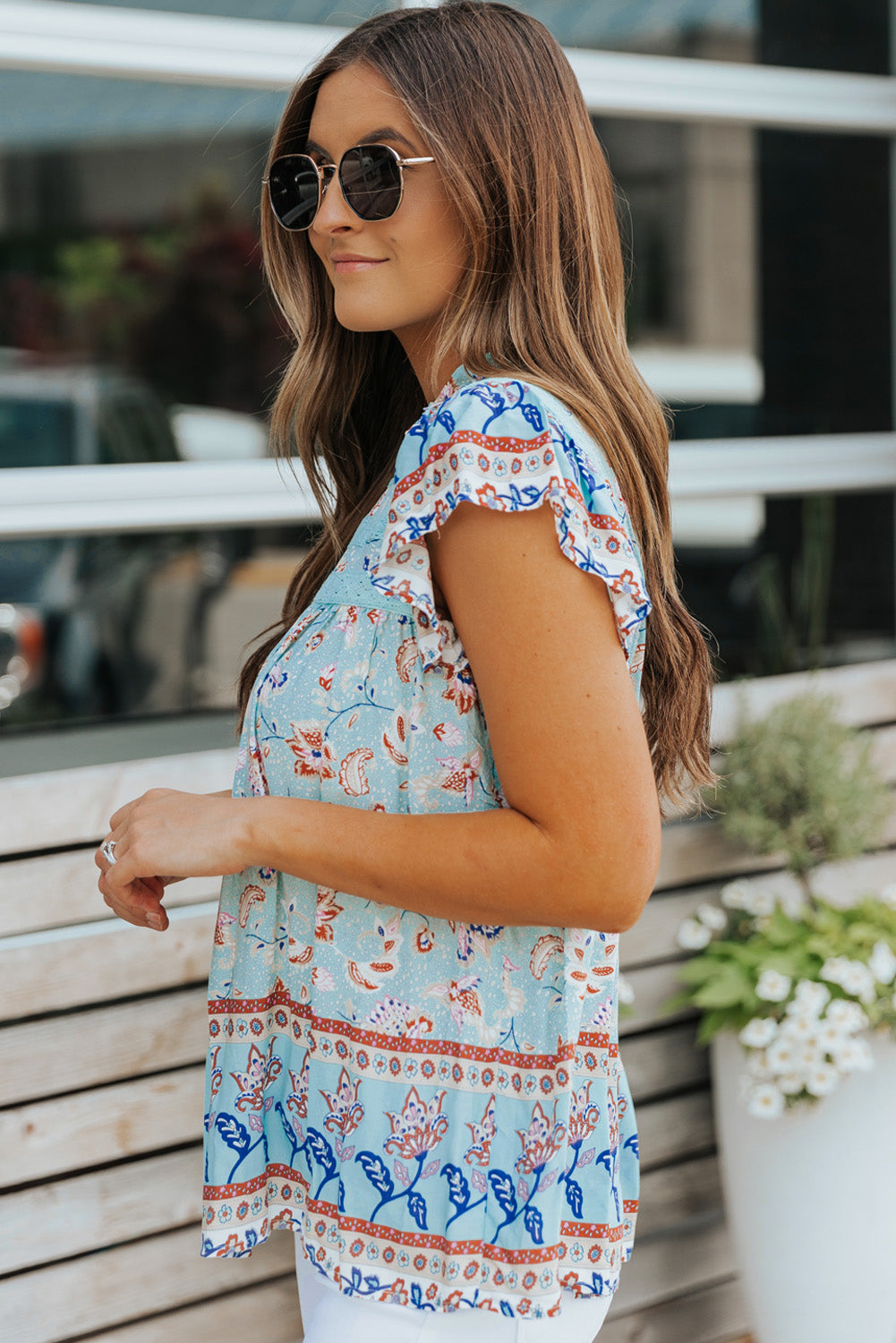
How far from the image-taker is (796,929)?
8.29 ft

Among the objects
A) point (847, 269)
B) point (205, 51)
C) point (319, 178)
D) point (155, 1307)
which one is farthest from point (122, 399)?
point (319, 178)

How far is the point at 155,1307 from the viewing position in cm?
214

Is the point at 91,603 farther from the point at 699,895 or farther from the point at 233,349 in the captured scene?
the point at 233,349

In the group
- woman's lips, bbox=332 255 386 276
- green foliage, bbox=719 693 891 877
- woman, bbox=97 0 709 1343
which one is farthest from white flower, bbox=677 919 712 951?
woman's lips, bbox=332 255 386 276

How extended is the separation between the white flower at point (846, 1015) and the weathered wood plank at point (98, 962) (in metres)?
1.06

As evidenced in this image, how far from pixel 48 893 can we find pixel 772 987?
1248 mm

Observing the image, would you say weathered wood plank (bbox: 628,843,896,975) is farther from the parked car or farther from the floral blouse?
the parked car

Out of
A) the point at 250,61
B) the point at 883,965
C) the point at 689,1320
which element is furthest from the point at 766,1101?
the point at 250,61

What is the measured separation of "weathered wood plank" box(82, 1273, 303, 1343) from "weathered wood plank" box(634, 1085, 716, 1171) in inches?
29.0

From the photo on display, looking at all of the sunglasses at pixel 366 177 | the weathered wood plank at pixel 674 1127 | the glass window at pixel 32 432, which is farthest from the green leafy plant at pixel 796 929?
the glass window at pixel 32 432

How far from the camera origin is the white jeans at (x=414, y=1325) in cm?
118

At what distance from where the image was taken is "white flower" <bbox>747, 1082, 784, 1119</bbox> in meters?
→ 2.32

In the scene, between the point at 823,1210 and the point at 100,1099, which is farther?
the point at 823,1210

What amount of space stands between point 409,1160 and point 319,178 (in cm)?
89
